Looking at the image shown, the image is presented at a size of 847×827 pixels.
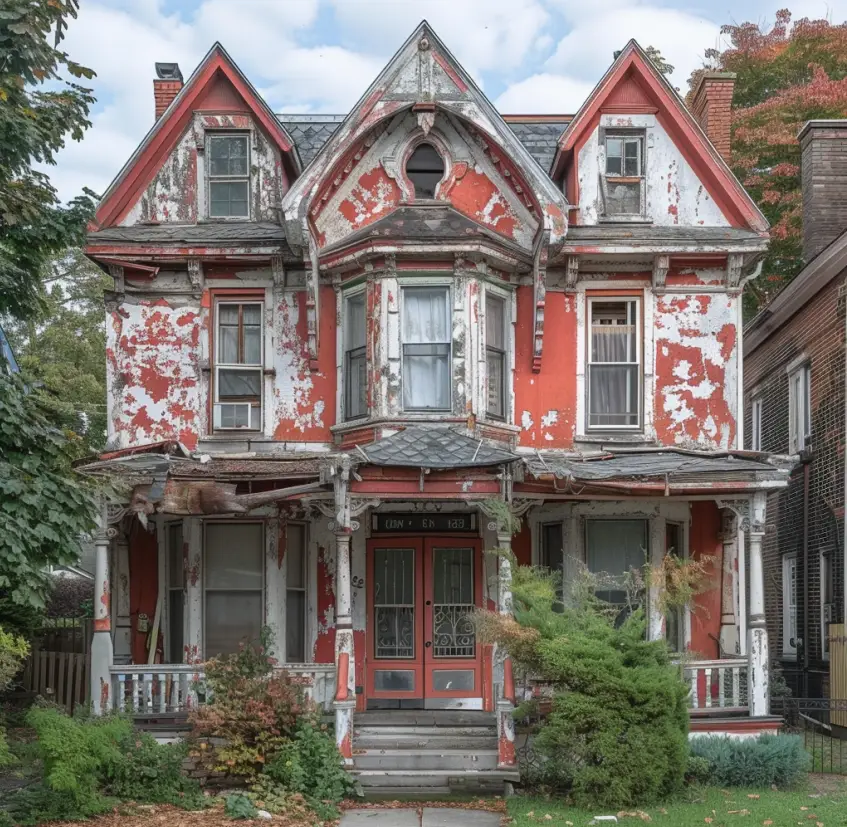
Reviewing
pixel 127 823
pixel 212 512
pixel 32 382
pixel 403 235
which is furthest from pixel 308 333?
pixel 127 823

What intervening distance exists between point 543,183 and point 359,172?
270 cm

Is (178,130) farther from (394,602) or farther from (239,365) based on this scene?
(394,602)

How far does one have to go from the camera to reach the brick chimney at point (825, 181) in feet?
72.2

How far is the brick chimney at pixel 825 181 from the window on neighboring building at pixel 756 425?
5464mm

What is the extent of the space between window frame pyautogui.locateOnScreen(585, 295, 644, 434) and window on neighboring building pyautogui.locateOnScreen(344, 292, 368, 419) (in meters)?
3.28

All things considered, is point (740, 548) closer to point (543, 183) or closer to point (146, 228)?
point (543, 183)

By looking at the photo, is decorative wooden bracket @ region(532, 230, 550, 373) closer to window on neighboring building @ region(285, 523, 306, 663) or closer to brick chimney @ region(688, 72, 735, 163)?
window on neighboring building @ region(285, 523, 306, 663)

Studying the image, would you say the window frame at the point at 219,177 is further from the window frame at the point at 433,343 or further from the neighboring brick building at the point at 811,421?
the neighboring brick building at the point at 811,421

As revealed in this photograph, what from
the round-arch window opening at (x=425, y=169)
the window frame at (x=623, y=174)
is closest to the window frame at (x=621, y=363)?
the window frame at (x=623, y=174)

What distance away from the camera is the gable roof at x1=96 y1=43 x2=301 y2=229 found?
17797mm

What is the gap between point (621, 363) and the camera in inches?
705

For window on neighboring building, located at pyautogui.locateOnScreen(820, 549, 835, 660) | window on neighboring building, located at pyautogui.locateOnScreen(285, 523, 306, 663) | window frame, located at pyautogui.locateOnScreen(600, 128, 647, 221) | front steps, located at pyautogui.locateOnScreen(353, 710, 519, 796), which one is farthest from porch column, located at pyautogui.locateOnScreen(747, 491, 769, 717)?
window on neighboring building, located at pyautogui.locateOnScreen(285, 523, 306, 663)

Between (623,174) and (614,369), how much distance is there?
2.90 m

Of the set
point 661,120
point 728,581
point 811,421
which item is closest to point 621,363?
point 728,581
